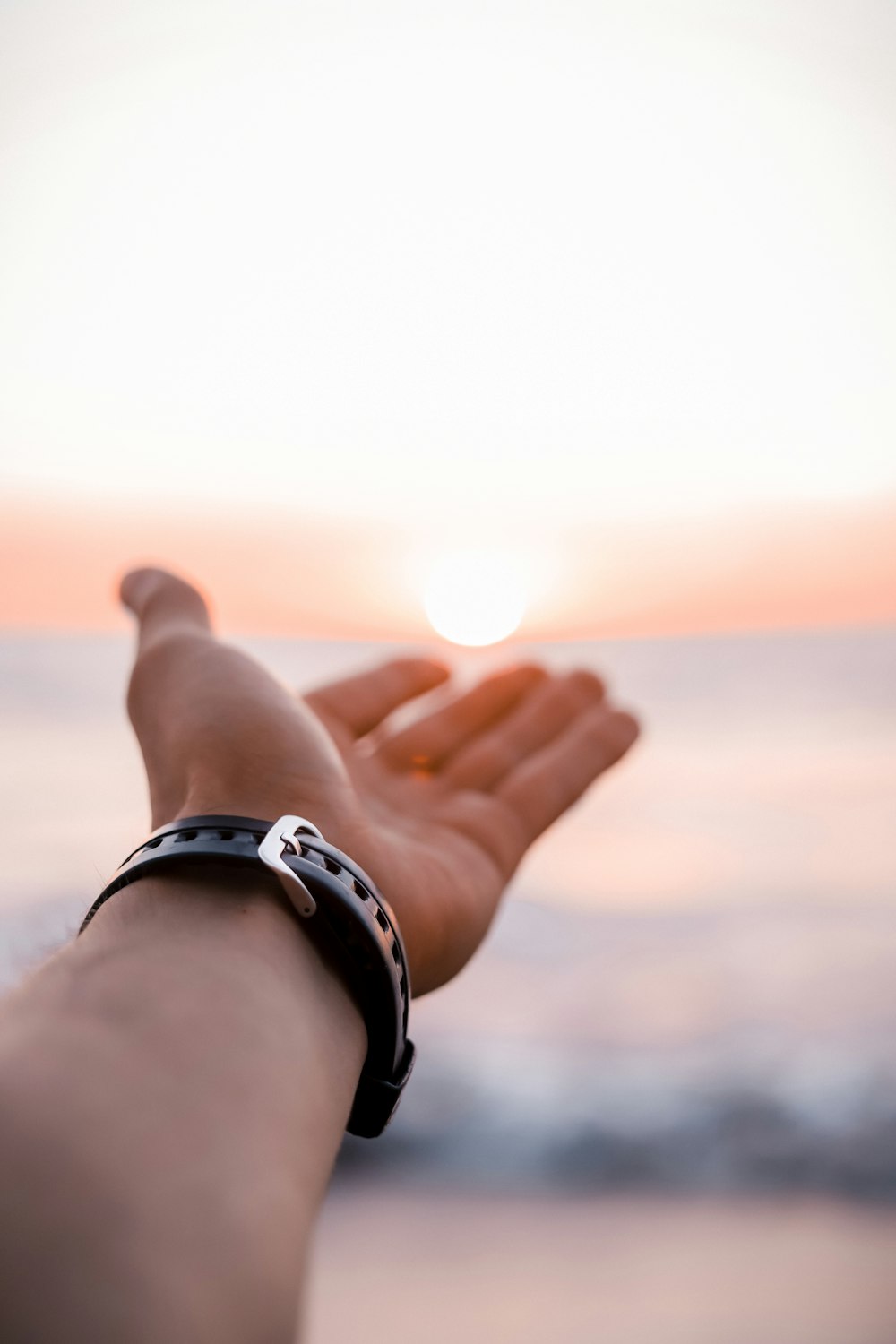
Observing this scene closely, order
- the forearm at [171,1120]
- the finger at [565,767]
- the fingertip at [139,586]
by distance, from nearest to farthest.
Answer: the forearm at [171,1120]
the fingertip at [139,586]
the finger at [565,767]

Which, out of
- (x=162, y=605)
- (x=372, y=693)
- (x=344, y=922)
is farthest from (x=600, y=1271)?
(x=162, y=605)

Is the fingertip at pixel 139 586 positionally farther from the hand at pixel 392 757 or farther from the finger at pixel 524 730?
the finger at pixel 524 730

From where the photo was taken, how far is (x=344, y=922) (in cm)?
93

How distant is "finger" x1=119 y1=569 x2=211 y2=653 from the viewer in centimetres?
160

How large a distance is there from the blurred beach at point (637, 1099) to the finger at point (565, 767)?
2.37 feet

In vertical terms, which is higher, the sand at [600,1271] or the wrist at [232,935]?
the wrist at [232,935]

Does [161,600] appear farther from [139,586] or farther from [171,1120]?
[171,1120]

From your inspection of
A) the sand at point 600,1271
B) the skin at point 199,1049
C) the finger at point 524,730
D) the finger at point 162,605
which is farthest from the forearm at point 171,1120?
the sand at point 600,1271

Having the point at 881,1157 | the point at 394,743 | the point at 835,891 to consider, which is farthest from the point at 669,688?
the point at 394,743

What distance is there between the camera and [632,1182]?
238cm

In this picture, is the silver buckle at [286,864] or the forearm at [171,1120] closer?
the forearm at [171,1120]

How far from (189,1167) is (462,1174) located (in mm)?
2025

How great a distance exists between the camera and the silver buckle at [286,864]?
91cm

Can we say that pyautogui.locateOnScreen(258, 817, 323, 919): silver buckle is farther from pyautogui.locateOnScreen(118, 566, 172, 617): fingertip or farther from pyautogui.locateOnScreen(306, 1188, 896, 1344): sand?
pyautogui.locateOnScreen(306, 1188, 896, 1344): sand
